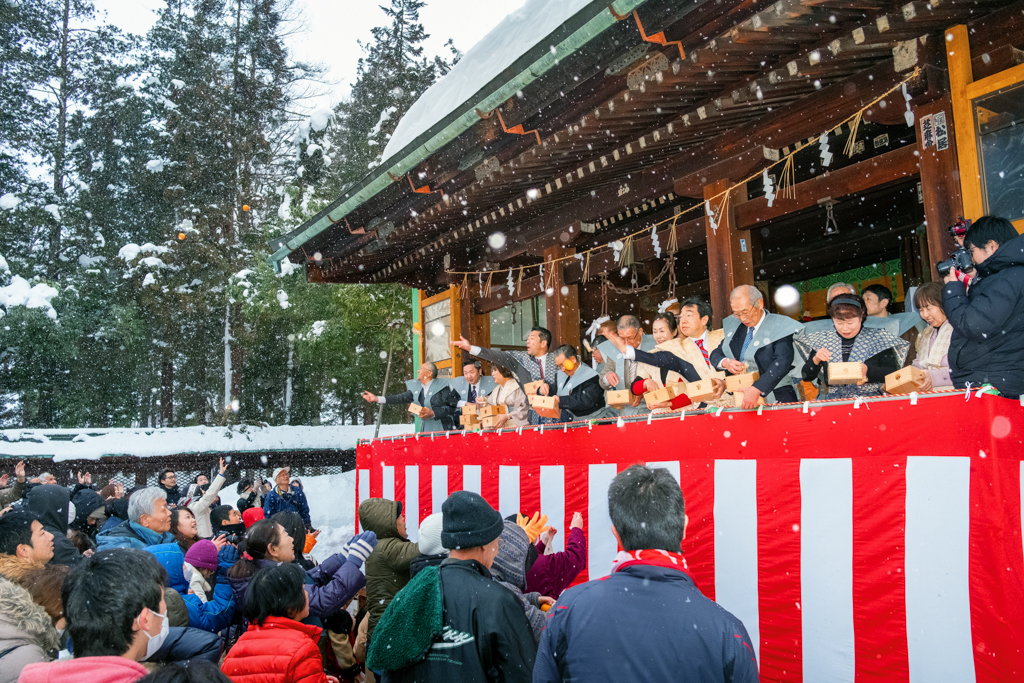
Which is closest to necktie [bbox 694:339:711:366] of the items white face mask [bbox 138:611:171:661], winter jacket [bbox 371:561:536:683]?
winter jacket [bbox 371:561:536:683]

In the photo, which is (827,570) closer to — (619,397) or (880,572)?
(880,572)

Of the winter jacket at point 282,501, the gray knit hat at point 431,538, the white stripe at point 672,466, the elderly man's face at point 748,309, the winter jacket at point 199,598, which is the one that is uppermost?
the elderly man's face at point 748,309

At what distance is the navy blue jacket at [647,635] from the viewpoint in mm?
1618

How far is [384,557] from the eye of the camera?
340cm

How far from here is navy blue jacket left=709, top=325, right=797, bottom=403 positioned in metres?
3.81

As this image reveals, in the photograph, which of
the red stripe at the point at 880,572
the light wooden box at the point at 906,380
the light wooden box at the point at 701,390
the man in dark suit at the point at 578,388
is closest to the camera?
the red stripe at the point at 880,572

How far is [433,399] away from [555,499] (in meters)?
4.14

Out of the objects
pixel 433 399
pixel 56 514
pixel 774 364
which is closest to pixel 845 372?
pixel 774 364

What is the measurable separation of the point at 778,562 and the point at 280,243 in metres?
7.57

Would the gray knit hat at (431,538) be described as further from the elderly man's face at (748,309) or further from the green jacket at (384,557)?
the elderly man's face at (748,309)

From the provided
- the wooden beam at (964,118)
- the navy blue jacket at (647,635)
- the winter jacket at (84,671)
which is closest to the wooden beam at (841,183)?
the wooden beam at (964,118)

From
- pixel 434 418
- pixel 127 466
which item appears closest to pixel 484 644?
pixel 434 418

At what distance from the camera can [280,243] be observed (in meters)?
8.77

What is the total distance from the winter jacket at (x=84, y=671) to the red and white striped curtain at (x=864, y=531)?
8.02 feet
